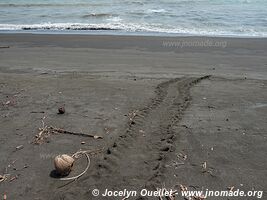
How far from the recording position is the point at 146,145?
4.75 metres

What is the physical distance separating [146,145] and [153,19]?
48.6ft

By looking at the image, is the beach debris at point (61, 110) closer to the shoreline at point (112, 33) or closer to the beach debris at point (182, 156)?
the beach debris at point (182, 156)

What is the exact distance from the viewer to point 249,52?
11.0m

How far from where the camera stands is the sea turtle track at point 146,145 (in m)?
4.07

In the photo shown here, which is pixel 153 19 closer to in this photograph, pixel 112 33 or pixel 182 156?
pixel 112 33

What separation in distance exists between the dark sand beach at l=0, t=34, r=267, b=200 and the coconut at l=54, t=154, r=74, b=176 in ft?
0.33

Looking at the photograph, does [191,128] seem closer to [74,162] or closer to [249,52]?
[74,162]

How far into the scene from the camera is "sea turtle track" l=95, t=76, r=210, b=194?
4.07 m

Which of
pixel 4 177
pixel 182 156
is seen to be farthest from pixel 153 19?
pixel 4 177

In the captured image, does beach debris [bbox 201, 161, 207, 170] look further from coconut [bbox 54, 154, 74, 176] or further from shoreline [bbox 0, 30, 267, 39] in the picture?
shoreline [bbox 0, 30, 267, 39]

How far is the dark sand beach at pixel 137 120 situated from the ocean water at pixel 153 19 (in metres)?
5.29

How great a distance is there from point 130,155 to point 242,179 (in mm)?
1431

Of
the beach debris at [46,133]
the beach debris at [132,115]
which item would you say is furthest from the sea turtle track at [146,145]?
the beach debris at [46,133]

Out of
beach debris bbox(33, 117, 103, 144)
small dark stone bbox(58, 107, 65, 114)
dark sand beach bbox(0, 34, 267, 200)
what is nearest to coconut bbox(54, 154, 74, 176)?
dark sand beach bbox(0, 34, 267, 200)
